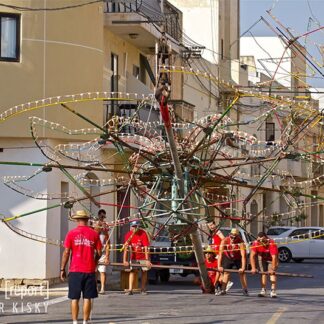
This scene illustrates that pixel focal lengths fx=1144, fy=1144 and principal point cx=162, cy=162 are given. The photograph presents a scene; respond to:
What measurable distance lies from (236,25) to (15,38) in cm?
2929

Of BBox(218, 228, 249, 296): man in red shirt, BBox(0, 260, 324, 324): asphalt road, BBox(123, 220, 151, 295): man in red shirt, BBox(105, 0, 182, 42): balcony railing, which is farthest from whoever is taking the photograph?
BBox(105, 0, 182, 42): balcony railing

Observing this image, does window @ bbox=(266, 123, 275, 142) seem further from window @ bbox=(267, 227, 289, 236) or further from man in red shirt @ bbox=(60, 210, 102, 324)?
man in red shirt @ bbox=(60, 210, 102, 324)

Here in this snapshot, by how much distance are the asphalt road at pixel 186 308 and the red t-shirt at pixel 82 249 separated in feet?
6.70

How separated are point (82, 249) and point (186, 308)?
5151mm

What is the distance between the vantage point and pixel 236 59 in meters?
57.6

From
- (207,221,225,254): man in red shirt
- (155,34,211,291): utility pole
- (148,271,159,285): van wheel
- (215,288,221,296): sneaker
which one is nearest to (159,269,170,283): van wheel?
(148,271,159,285): van wheel

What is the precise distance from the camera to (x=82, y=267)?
17500mm

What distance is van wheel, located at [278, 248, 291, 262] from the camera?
48469mm

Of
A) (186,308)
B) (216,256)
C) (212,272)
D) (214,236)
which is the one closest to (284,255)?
(216,256)

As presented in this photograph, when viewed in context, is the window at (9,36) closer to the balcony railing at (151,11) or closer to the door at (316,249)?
the balcony railing at (151,11)

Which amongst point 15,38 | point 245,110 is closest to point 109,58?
point 15,38

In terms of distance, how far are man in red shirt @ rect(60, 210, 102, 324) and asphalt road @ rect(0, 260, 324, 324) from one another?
1.87 m

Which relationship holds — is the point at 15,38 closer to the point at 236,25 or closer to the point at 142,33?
the point at 142,33

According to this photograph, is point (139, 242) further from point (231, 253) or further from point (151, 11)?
point (151, 11)
